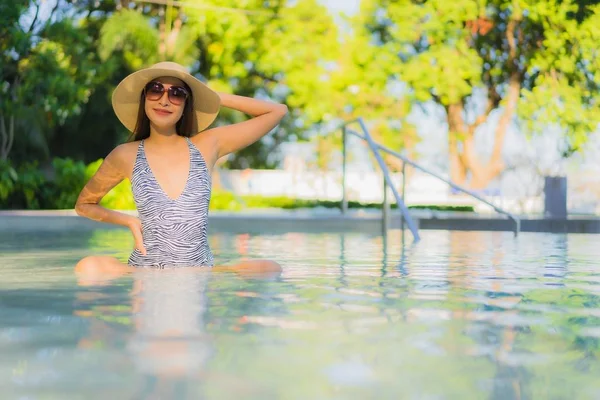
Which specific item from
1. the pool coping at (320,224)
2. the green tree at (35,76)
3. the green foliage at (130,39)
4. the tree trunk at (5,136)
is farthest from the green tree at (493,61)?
the pool coping at (320,224)

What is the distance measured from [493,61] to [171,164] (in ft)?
83.7

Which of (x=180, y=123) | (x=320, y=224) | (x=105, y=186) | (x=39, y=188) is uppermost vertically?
(x=180, y=123)

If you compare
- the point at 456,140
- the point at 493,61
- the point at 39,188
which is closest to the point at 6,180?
the point at 39,188

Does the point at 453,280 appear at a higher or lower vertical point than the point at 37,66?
lower

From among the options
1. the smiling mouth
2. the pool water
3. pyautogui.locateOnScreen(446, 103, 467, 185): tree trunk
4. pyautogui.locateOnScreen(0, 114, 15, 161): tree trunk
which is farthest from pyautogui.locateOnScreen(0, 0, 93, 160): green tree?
the smiling mouth

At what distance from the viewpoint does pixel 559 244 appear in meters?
11.9

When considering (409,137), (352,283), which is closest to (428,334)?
(352,283)

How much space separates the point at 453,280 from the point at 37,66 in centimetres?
1859

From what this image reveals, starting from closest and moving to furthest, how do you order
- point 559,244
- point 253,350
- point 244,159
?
point 253,350 → point 559,244 → point 244,159

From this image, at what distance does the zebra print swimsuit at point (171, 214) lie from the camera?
6031mm

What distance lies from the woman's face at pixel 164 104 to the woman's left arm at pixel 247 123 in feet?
0.88

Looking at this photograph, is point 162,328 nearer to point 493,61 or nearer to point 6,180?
point 6,180

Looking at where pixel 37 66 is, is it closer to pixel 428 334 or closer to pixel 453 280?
pixel 453 280

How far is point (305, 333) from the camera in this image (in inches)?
158
